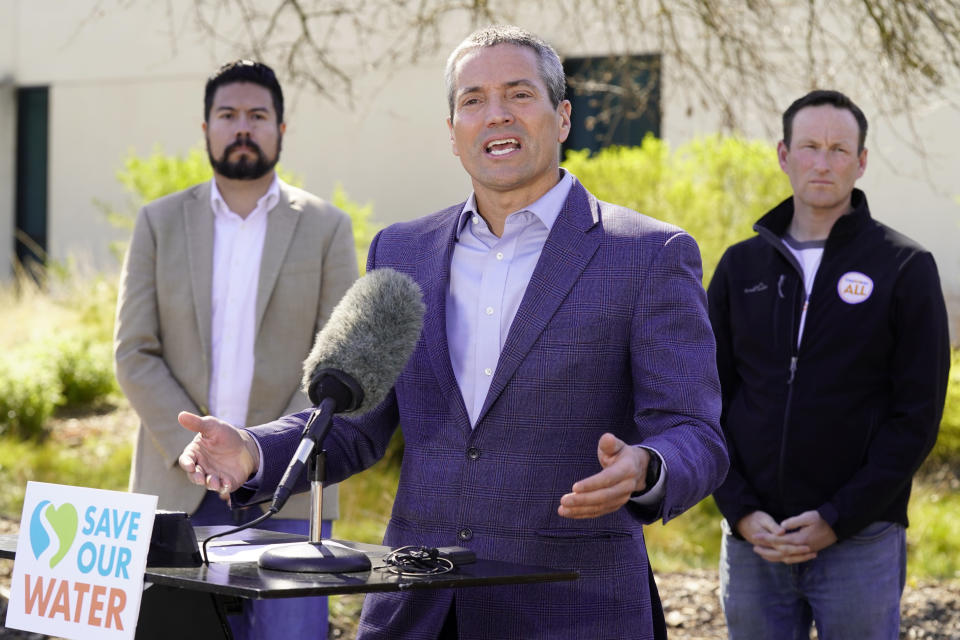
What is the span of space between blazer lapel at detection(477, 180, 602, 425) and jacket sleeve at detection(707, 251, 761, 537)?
144 centimetres

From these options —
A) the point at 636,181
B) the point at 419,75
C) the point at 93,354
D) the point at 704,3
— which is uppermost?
the point at 419,75

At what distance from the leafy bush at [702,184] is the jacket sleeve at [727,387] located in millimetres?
4728

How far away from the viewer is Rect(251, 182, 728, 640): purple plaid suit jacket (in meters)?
2.50

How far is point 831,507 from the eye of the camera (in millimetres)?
3705

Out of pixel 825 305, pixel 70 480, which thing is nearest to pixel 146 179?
pixel 70 480

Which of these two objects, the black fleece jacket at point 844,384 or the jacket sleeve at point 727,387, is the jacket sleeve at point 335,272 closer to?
the jacket sleeve at point 727,387

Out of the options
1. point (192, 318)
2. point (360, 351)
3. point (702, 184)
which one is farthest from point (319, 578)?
point (702, 184)

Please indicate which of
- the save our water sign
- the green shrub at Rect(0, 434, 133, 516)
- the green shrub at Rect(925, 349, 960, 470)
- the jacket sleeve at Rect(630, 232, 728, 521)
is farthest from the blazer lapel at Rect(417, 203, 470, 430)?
the green shrub at Rect(925, 349, 960, 470)

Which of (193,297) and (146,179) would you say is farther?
(146,179)

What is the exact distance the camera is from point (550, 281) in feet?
8.48

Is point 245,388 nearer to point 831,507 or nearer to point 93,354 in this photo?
point 831,507

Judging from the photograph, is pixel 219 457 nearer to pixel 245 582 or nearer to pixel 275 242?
pixel 245 582

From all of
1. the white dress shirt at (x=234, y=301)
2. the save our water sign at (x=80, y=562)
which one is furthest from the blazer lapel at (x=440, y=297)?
the white dress shirt at (x=234, y=301)

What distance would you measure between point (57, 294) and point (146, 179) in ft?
9.22
